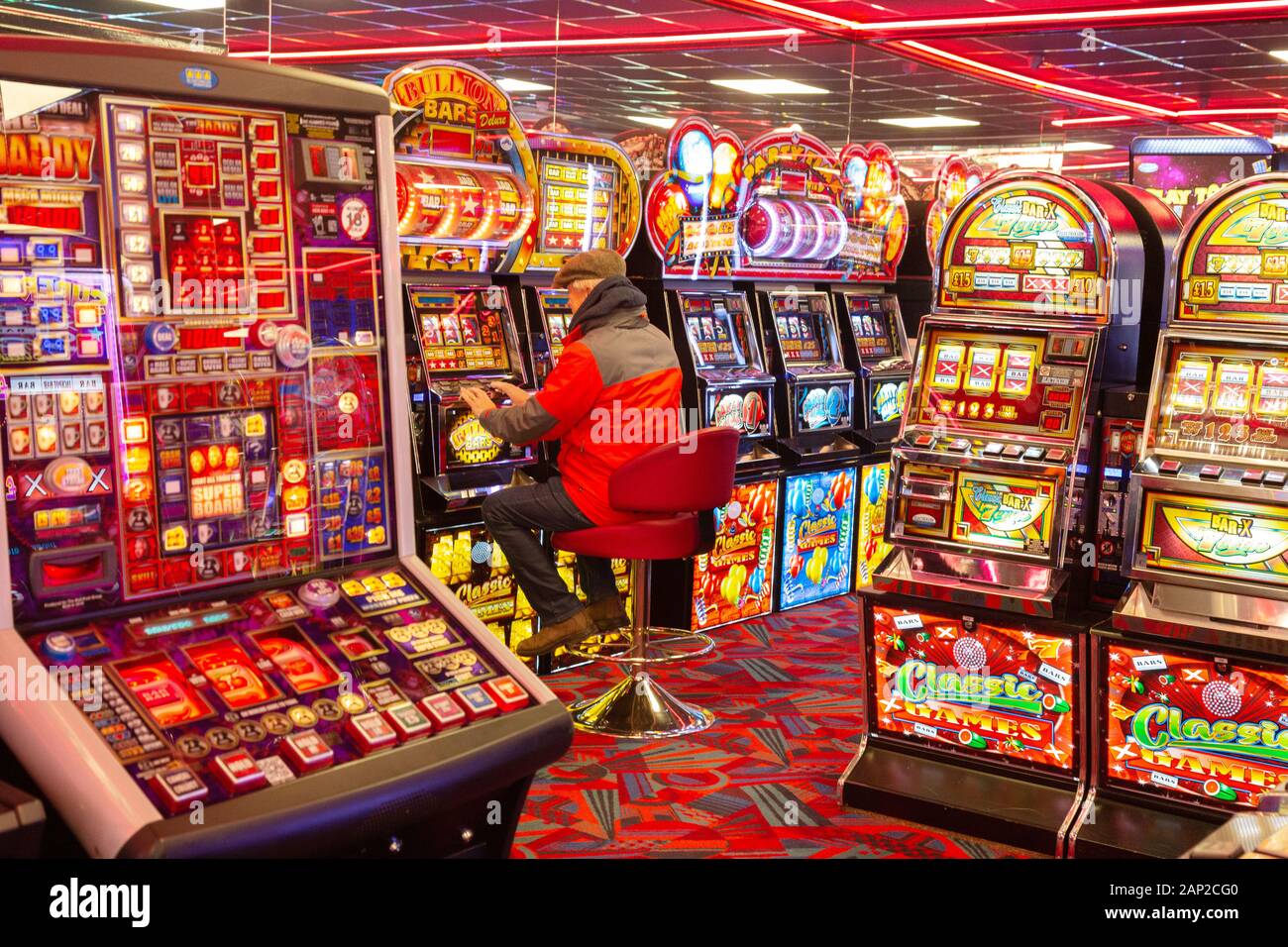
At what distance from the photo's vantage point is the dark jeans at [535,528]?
441cm

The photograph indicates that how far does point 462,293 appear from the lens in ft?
15.9

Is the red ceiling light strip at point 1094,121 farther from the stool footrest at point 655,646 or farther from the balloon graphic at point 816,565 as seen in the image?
the stool footrest at point 655,646

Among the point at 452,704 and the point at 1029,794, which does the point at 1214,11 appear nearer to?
the point at 1029,794

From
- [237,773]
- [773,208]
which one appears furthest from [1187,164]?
[237,773]

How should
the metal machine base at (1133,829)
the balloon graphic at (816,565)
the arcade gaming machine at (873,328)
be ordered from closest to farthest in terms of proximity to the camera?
the metal machine base at (1133,829) < the balloon graphic at (816,565) < the arcade gaming machine at (873,328)

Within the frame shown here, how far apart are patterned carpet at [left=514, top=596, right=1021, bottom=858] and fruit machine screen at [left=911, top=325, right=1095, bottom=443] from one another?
1314 millimetres

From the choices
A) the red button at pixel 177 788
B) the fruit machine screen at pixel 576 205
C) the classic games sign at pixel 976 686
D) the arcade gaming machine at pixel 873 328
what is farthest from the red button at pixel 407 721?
the arcade gaming machine at pixel 873 328

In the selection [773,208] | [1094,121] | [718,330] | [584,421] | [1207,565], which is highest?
[1094,121]

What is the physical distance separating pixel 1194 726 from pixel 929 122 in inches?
484

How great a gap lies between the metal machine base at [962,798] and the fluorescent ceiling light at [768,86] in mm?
8767

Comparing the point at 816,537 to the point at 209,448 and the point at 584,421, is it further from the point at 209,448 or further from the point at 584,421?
the point at 209,448

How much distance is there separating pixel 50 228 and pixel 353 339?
2.16 feet

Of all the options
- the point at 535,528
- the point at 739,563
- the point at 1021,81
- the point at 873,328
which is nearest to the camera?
the point at 535,528

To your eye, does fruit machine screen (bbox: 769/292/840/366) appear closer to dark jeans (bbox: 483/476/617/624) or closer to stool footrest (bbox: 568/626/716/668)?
stool footrest (bbox: 568/626/716/668)
